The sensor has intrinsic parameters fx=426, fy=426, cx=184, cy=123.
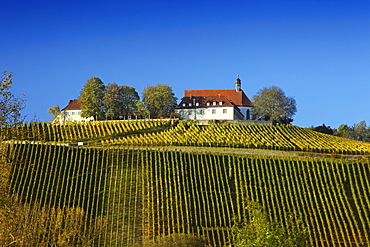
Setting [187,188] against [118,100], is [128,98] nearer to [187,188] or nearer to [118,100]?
[118,100]

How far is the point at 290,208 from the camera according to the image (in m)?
35.4

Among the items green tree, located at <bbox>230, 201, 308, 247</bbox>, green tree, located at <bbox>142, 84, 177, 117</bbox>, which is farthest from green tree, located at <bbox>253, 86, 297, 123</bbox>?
green tree, located at <bbox>230, 201, 308, 247</bbox>

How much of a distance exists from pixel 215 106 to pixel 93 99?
873 inches

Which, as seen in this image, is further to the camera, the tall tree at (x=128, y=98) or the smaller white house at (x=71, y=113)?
the smaller white house at (x=71, y=113)

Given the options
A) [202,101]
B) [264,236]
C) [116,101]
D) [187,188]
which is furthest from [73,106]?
[264,236]

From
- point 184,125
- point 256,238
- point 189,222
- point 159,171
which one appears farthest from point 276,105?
point 256,238

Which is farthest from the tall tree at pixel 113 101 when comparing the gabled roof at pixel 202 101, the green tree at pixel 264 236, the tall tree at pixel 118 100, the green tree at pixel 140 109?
the green tree at pixel 264 236

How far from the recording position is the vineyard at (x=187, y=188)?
107 feet

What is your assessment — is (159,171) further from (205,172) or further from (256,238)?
(256,238)

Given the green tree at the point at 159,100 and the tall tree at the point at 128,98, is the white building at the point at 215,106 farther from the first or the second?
the tall tree at the point at 128,98

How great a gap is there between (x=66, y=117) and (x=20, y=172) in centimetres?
4935

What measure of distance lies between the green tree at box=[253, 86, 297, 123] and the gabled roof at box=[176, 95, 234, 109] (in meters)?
5.82

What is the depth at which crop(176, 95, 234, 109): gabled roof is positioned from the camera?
77.5 meters

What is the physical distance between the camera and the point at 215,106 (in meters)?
77.2
